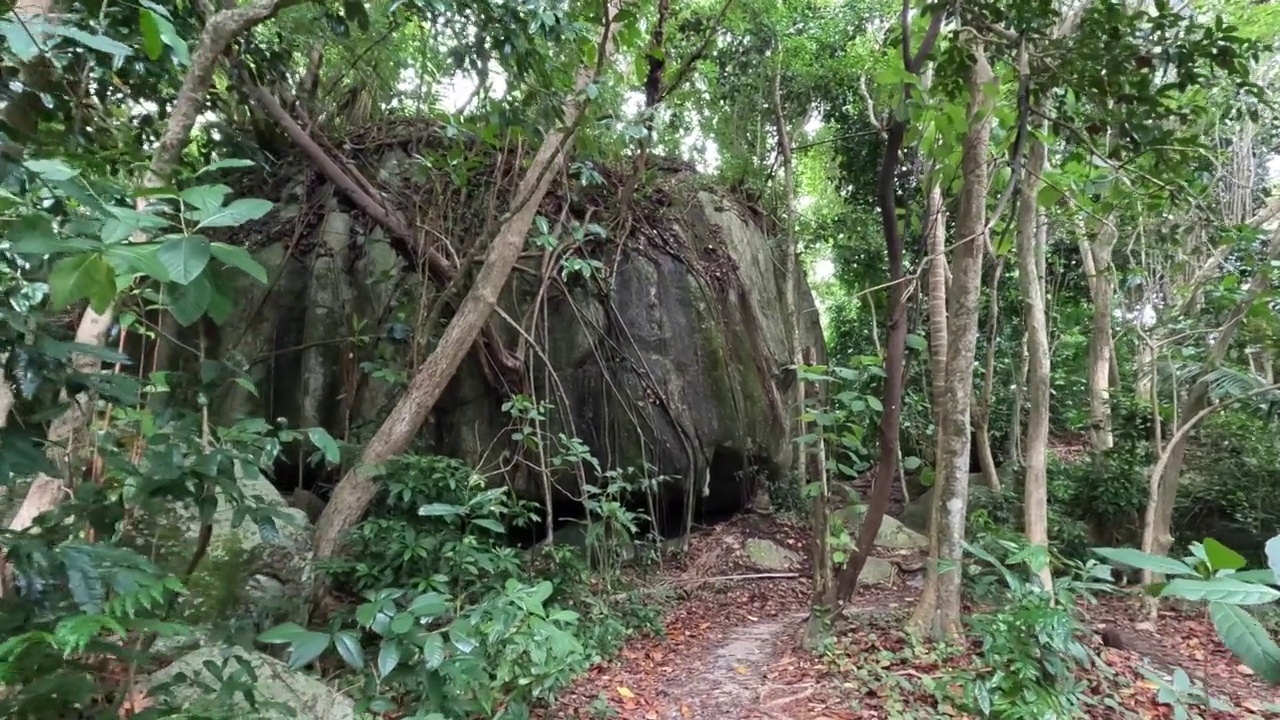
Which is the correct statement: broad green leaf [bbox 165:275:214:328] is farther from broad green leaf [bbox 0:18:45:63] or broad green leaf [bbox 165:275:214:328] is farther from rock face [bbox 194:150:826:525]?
rock face [bbox 194:150:826:525]

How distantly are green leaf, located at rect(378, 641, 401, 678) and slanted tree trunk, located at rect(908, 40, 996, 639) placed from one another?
9.86 ft

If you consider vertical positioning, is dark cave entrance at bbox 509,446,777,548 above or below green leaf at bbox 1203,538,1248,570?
below

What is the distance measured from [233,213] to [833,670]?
146 inches

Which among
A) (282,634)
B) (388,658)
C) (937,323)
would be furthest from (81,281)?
(937,323)

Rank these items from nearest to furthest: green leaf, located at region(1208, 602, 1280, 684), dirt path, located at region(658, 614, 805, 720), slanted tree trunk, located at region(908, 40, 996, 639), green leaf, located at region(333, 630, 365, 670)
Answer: green leaf, located at region(1208, 602, 1280, 684)
green leaf, located at region(333, 630, 365, 670)
dirt path, located at region(658, 614, 805, 720)
slanted tree trunk, located at region(908, 40, 996, 639)

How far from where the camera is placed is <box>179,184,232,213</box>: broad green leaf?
45.8 inches

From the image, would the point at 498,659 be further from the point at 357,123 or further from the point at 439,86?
the point at 357,123

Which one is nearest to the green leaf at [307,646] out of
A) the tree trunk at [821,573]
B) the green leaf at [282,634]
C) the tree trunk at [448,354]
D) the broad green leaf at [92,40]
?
the green leaf at [282,634]

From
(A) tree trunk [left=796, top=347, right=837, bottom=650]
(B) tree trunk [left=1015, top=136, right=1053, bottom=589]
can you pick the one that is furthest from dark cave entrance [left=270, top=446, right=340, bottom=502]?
(B) tree trunk [left=1015, top=136, right=1053, bottom=589]

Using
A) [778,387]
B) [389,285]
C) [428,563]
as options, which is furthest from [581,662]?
[778,387]

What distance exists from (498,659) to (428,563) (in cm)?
114

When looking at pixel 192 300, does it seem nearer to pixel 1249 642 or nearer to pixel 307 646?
pixel 307 646

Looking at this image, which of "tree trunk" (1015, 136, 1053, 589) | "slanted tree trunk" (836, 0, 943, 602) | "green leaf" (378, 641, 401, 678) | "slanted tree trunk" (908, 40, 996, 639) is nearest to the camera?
"green leaf" (378, 641, 401, 678)

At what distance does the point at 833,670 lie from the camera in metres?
3.78
